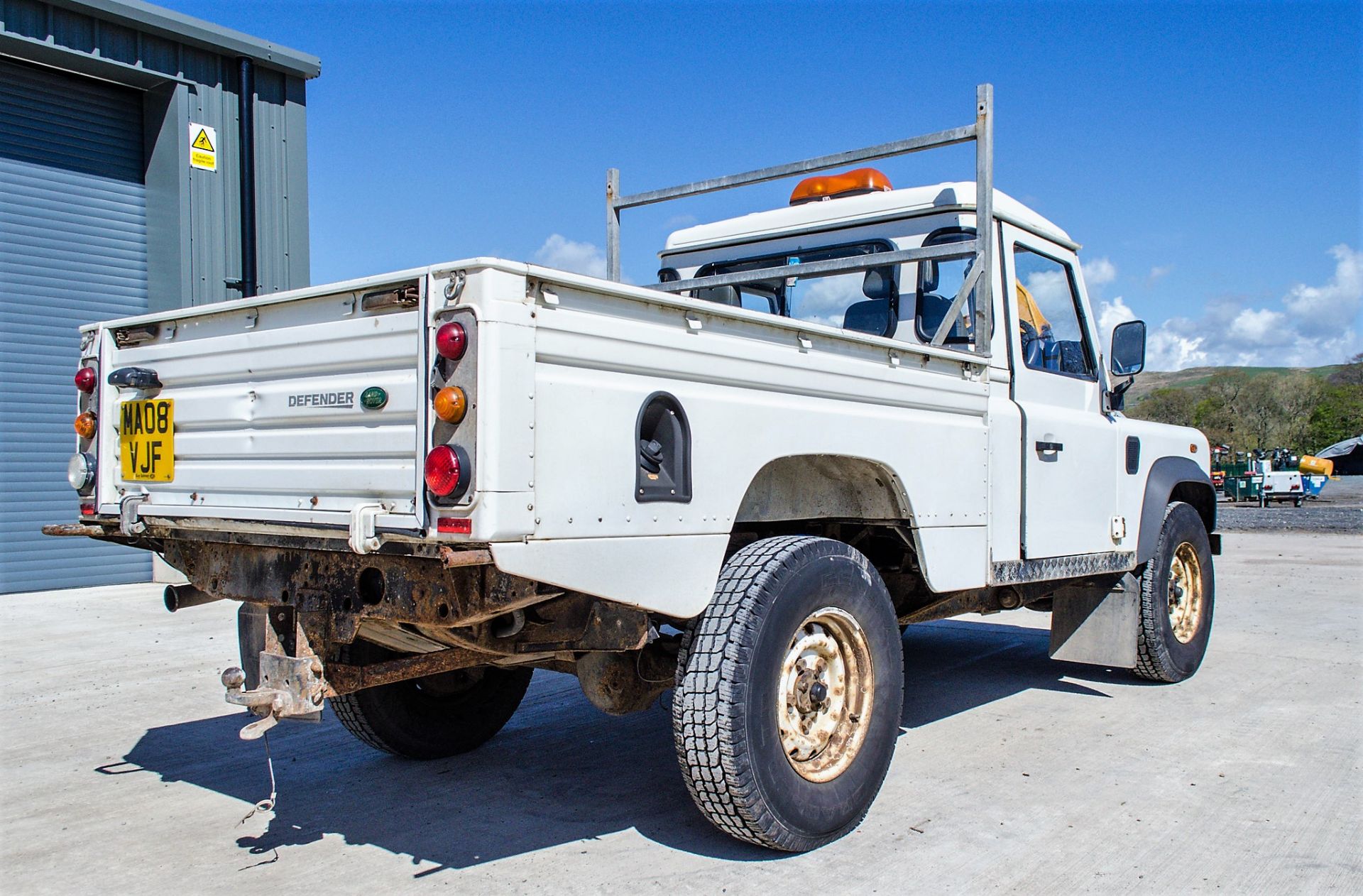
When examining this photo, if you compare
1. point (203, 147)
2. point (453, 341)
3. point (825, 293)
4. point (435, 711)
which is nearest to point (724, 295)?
point (825, 293)

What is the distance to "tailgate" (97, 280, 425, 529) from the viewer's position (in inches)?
124

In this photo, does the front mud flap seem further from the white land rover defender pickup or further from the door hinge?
the door hinge

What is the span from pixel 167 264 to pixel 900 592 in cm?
863

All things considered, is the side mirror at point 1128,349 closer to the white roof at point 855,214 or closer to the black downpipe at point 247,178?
the white roof at point 855,214

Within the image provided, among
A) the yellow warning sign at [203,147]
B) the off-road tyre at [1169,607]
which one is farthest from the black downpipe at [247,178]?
the off-road tyre at [1169,607]

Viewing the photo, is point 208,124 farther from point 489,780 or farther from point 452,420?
point 452,420

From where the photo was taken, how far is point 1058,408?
5441 mm

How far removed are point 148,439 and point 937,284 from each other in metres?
3.43

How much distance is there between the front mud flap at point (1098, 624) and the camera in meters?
6.11

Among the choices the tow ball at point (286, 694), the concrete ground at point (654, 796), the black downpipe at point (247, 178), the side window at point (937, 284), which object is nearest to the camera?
the tow ball at point (286, 694)

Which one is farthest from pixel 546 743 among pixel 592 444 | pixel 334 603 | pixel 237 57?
pixel 237 57

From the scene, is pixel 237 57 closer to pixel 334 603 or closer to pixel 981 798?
pixel 334 603

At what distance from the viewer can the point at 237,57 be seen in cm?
1113

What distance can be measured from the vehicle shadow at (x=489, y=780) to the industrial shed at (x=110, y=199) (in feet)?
20.3
